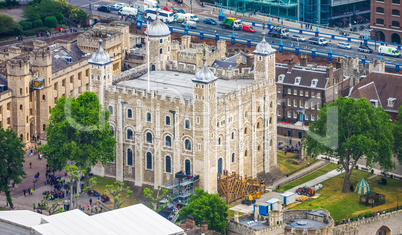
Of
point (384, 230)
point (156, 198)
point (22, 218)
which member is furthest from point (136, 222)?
point (384, 230)

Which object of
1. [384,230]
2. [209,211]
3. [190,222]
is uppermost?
[190,222]

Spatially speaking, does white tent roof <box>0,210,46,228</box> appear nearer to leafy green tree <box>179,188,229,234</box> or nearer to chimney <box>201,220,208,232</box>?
chimney <box>201,220,208,232</box>

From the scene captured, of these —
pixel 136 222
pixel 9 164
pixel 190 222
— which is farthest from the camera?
pixel 9 164

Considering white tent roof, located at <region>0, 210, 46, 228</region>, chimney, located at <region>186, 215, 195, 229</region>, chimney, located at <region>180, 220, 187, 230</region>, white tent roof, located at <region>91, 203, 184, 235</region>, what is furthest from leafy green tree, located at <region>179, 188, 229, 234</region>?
white tent roof, located at <region>0, 210, 46, 228</region>

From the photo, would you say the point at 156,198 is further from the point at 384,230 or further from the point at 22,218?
the point at 384,230

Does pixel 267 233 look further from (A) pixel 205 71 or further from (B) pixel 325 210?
(A) pixel 205 71

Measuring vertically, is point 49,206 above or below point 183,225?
below
